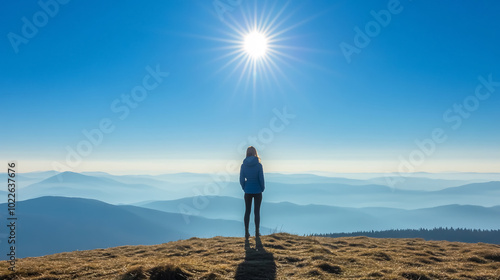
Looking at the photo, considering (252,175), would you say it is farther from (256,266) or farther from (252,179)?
(256,266)

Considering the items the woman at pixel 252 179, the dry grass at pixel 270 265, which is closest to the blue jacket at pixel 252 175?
the woman at pixel 252 179

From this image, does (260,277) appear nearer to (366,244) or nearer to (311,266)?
(311,266)

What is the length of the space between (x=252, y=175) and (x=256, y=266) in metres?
5.40

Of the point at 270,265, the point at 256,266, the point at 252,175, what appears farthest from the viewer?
the point at 252,175

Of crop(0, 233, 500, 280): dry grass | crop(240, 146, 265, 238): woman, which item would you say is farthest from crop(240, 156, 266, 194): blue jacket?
crop(0, 233, 500, 280): dry grass

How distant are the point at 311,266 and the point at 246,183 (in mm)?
5787

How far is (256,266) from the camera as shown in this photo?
10266 millimetres

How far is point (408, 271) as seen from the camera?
9.45 m

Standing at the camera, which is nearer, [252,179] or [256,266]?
[256,266]

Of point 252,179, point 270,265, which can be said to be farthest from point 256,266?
point 252,179

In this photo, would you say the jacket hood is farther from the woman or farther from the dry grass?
the dry grass

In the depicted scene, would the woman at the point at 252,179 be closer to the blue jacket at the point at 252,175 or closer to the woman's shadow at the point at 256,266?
the blue jacket at the point at 252,175

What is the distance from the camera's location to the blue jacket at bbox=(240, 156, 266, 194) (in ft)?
48.4

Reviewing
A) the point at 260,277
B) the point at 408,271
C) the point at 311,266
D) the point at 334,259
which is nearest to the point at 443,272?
the point at 408,271
